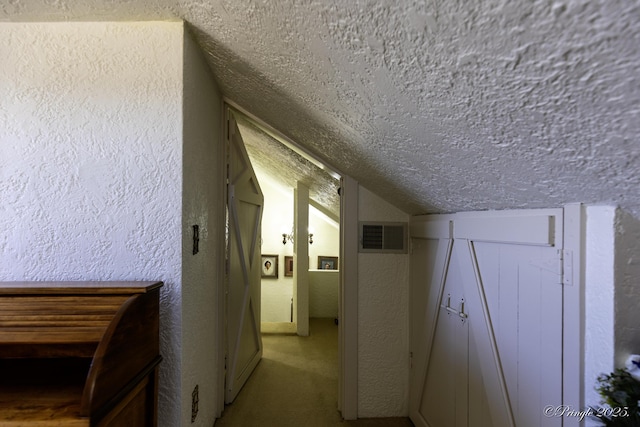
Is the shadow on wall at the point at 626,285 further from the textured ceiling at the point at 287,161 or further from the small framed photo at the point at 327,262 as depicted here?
the small framed photo at the point at 327,262

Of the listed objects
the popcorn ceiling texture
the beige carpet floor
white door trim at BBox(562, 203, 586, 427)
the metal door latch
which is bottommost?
the beige carpet floor

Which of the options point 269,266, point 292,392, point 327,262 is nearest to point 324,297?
point 327,262

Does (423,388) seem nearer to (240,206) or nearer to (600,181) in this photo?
(600,181)

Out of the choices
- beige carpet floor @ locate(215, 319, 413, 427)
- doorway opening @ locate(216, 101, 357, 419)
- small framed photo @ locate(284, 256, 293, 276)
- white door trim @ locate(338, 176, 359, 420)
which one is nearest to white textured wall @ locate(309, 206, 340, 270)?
doorway opening @ locate(216, 101, 357, 419)

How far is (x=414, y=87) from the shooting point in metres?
0.83

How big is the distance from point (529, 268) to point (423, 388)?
125 cm

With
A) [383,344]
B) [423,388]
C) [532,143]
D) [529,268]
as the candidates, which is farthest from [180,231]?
[423,388]

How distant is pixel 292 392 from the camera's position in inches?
95.3

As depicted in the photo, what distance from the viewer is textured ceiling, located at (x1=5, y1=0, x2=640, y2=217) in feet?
1.75

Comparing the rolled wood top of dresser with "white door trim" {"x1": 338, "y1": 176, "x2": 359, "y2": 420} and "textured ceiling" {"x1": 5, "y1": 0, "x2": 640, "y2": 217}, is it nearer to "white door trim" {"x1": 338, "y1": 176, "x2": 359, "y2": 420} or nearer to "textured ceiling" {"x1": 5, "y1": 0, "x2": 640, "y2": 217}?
"textured ceiling" {"x1": 5, "y1": 0, "x2": 640, "y2": 217}

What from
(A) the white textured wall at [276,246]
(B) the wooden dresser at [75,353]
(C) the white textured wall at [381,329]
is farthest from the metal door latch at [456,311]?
(A) the white textured wall at [276,246]

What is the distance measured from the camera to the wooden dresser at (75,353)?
81cm

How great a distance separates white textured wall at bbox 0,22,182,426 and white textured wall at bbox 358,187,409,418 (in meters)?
1.28

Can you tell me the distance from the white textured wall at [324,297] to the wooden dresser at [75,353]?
11.7ft
